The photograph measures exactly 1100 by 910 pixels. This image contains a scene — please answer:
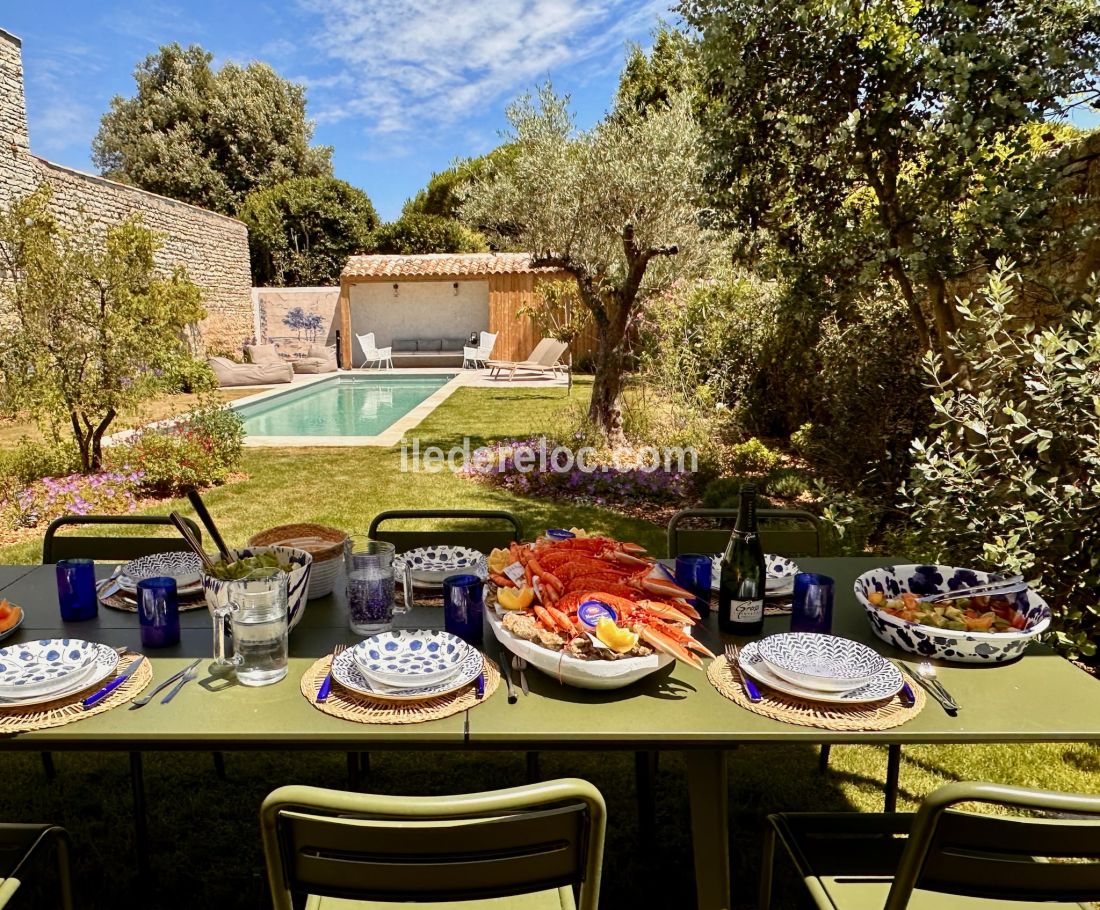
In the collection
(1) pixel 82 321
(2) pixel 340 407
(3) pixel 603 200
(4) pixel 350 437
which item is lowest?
(4) pixel 350 437

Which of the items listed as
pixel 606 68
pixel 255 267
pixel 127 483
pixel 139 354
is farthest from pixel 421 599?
pixel 255 267

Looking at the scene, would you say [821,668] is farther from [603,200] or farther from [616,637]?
[603,200]

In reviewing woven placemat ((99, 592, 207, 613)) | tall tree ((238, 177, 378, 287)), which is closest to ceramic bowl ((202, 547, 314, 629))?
woven placemat ((99, 592, 207, 613))

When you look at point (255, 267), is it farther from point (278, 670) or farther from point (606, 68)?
point (278, 670)

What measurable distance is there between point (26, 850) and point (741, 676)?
1405mm

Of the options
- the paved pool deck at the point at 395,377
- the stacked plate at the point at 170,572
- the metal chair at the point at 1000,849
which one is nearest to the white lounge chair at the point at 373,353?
the paved pool deck at the point at 395,377

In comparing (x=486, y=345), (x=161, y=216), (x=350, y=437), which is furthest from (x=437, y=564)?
(x=486, y=345)

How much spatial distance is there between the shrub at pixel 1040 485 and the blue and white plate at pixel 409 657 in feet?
6.62

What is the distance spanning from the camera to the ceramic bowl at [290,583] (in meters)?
1.52

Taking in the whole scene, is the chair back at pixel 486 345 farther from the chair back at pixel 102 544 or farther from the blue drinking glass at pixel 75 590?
the blue drinking glass at pixel 75 590

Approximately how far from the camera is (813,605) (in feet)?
5.70

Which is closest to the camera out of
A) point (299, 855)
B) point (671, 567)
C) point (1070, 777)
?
point (299, 855)

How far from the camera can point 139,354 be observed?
20.8 ft

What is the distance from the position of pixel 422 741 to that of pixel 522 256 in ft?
56.0
